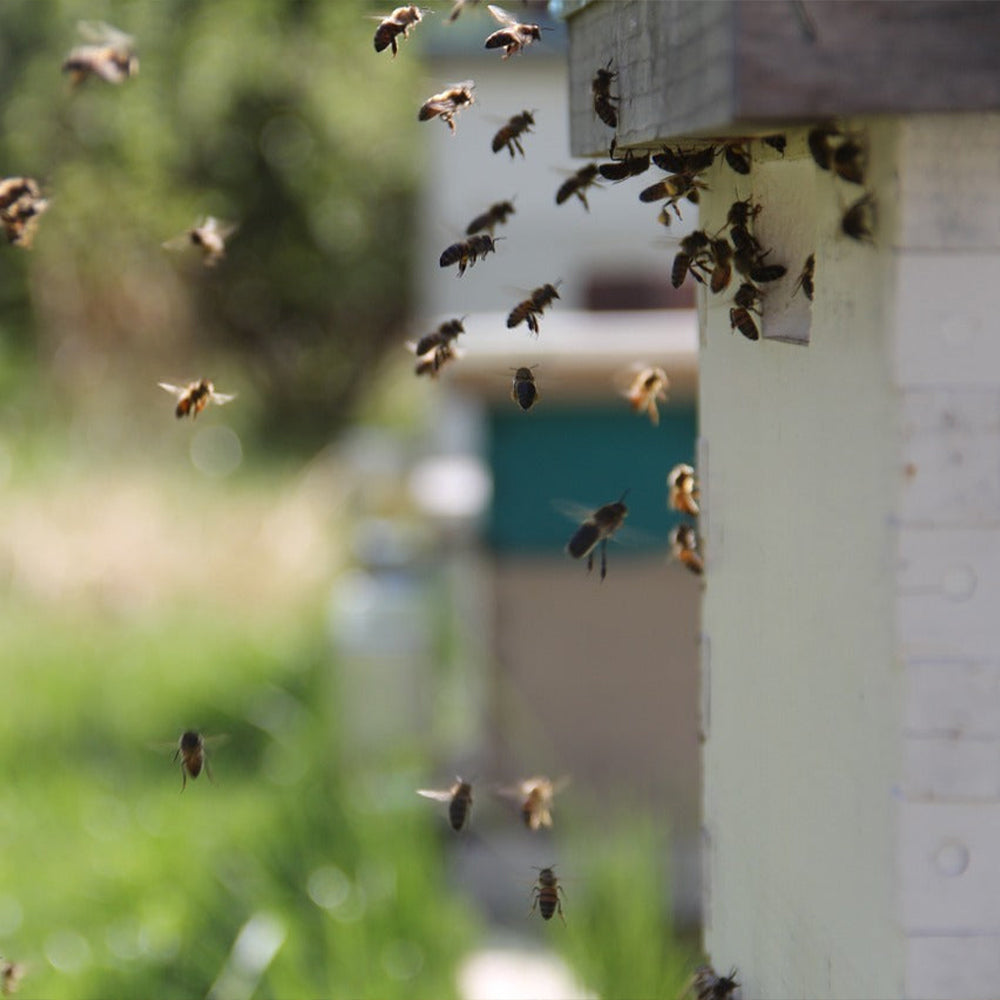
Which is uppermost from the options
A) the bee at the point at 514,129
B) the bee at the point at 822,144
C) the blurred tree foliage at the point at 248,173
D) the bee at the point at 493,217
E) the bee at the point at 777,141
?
the blurred tree foliage at the point at 248,173

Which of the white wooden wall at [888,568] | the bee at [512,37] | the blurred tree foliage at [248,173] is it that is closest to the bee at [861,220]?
the white wooden wall at [888,568]

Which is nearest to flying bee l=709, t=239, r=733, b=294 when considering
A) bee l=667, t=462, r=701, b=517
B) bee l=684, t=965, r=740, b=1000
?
bee l=667, t=462, r=701, b=517

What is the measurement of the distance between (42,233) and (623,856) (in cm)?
1214

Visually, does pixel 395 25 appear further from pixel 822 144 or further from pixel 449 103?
pixel 822 144

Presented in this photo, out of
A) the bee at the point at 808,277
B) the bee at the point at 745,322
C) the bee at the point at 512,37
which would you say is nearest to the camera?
the bee at the point at 808,277

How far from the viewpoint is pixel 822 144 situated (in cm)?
144

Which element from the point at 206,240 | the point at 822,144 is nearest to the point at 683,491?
the point at 206,240

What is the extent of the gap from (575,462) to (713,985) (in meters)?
3.32

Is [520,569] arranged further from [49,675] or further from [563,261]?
[563,261]

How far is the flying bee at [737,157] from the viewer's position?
1.76 meters

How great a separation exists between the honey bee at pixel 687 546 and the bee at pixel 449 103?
Answer: 2.13ft

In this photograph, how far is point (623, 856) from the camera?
12.9ft

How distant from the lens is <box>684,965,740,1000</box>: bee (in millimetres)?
1867

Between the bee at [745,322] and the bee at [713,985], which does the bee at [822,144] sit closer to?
the bee at [745,322]
